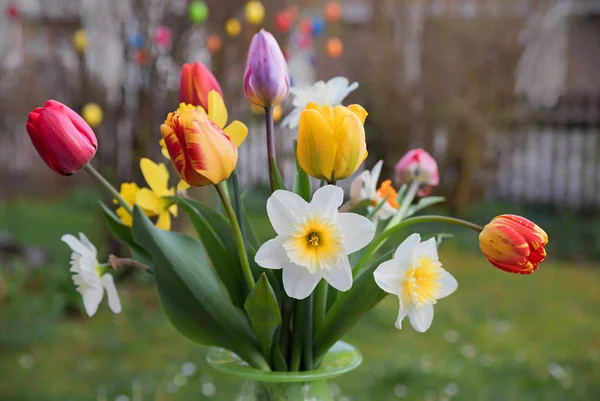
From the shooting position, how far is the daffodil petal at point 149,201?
691 millimetres

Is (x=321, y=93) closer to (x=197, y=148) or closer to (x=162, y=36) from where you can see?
(x=197, y=148)

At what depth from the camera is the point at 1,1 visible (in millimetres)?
4168

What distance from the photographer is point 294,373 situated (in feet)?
2.13

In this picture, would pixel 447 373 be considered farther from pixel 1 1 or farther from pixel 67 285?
pixel 1 1

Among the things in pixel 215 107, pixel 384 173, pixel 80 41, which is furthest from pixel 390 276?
pixel 384 173

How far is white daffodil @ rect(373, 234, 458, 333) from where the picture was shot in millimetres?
578

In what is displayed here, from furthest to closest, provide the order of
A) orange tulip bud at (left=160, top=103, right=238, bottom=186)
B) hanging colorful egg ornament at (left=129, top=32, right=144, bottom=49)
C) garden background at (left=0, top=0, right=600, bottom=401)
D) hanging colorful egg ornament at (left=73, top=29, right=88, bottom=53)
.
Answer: hanging colorful egg ornament at (left=129, top=32, right=144, bottom=49)
hanging colorful egg ornament at (left=73, top=29, right=88, bottom=53)
garden background at (left=0, top=0, right=600, bottom=401)
orange tulip bud at (left=160, top=103, right=238, bottom=186)

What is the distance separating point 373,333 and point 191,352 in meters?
0.71

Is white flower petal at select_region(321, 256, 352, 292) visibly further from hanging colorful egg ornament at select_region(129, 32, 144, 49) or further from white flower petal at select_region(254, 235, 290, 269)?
hanging colorful egg ornament at select_region(129, 32, 144, 49)

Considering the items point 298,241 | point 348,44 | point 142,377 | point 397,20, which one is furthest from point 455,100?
point 298,241

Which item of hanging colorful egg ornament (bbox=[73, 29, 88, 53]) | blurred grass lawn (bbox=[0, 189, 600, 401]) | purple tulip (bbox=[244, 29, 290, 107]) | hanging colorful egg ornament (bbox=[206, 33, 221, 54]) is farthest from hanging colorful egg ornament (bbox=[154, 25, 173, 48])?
purple tulip (bbox=[244, 29, 290, 107])

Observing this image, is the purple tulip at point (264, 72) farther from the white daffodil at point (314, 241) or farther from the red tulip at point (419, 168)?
the red tulip at point (419, 168)

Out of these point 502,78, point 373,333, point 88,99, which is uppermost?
point 88,99

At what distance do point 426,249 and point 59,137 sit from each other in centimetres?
31
